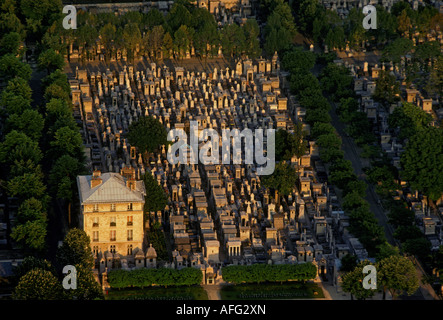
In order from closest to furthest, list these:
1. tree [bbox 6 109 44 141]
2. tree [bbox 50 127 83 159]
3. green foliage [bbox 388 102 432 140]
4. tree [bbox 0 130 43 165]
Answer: tree [bbox 0 130 43 165], tree [bbox 50 127 83 159], tree [bbox 6 109 44 141], green foliage [bbox 388 102 432 140]

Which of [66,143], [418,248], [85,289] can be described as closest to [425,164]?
[418,248]

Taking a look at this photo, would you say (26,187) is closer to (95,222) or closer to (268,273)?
(95,222)

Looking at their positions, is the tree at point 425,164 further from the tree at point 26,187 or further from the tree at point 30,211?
the tree at point 30,211

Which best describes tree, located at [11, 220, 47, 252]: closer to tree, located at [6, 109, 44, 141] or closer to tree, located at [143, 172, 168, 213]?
tree, located at [143, 172, 168, 213]

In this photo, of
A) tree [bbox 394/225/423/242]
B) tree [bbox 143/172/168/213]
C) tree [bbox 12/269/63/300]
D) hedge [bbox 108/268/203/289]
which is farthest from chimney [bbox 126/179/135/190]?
tree [bbox 394/225/423/242]

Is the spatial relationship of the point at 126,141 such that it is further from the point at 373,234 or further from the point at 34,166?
the point at 373,234
